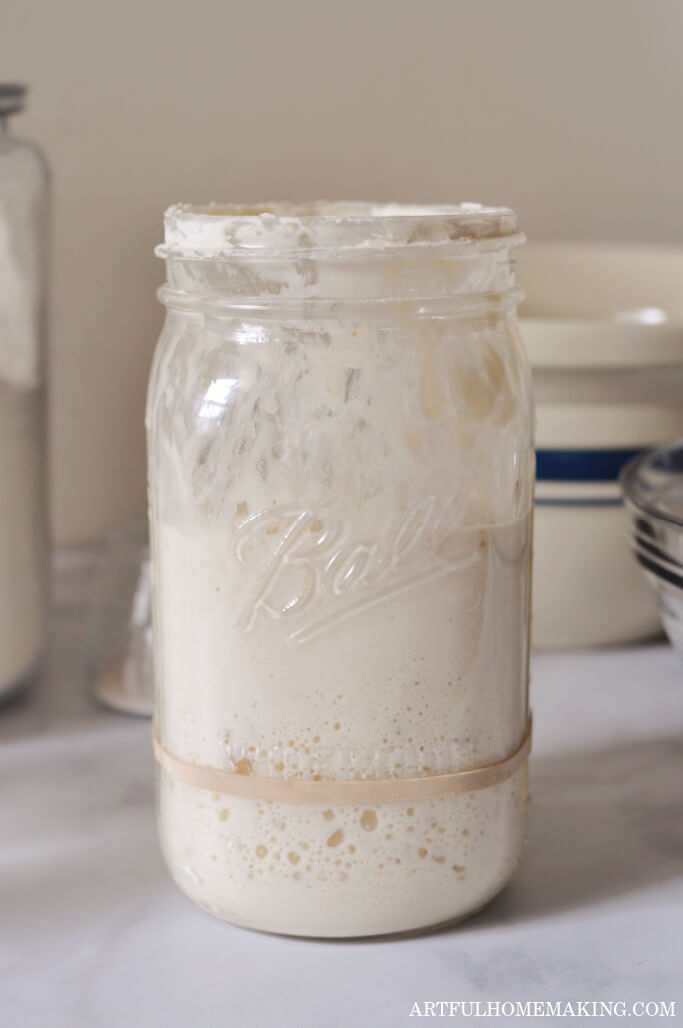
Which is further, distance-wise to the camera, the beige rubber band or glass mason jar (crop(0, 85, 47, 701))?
glass mason jar (crop(0, 85, 47, 701))

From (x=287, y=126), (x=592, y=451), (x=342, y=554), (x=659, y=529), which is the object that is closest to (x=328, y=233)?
(x=342, y=554)

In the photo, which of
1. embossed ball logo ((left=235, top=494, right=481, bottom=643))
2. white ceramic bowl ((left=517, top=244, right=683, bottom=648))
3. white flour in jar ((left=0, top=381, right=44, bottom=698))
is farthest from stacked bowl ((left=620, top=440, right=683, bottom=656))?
white flour in jar ((left=0, top=381, right=44, bottom=698))

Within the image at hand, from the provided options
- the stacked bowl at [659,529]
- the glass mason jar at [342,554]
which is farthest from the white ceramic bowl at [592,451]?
the glass mason jar at [342,554]

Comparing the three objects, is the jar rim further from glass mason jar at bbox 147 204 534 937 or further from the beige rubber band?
the beige rubber band

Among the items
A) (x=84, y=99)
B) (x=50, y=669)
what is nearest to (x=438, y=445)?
(x=50, y=669)

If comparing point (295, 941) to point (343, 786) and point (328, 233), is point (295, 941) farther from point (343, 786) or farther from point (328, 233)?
point (328, 233)

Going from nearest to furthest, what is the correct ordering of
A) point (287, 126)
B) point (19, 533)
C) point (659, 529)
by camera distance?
point (659, 529), point (19, 533), point (287, 126)

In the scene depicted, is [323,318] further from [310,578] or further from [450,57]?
[450,57]
